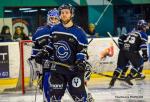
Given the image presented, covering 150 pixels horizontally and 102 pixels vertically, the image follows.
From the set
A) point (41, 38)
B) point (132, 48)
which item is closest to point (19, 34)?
point (132, 48)

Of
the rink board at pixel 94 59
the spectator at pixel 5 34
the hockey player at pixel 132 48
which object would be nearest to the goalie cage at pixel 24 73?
the rink board at pixel 94 59

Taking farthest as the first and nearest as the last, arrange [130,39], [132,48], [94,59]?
1. [94,59]
2. [132,48]
3. [130,39]

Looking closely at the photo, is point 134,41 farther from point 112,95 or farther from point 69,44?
point 69,44

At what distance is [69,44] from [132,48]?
5.09 meters

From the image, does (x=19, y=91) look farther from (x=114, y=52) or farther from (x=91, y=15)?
(x=91, y=15)

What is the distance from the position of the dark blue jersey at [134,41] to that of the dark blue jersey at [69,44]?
4875 mm

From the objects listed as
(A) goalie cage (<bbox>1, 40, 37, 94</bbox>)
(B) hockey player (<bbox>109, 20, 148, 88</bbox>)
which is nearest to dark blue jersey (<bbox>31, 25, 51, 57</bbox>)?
(A) goalie cage (<bbox>1, 40, 37, 94</bbox>)

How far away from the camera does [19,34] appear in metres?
13.6

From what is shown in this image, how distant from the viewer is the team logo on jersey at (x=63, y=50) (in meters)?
5.74

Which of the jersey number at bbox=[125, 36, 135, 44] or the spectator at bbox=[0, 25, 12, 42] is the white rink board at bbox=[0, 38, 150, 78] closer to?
the spectator at bbox=[0, 25, 12, 42]

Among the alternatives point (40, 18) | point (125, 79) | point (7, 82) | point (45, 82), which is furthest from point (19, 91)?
point (40, 18)

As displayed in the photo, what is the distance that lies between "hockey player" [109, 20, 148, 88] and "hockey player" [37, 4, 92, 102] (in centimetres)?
471

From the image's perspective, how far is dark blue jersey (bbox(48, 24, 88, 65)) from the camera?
18.9ft

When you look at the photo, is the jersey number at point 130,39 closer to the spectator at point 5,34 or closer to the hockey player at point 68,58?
the spectator at point 5,34
